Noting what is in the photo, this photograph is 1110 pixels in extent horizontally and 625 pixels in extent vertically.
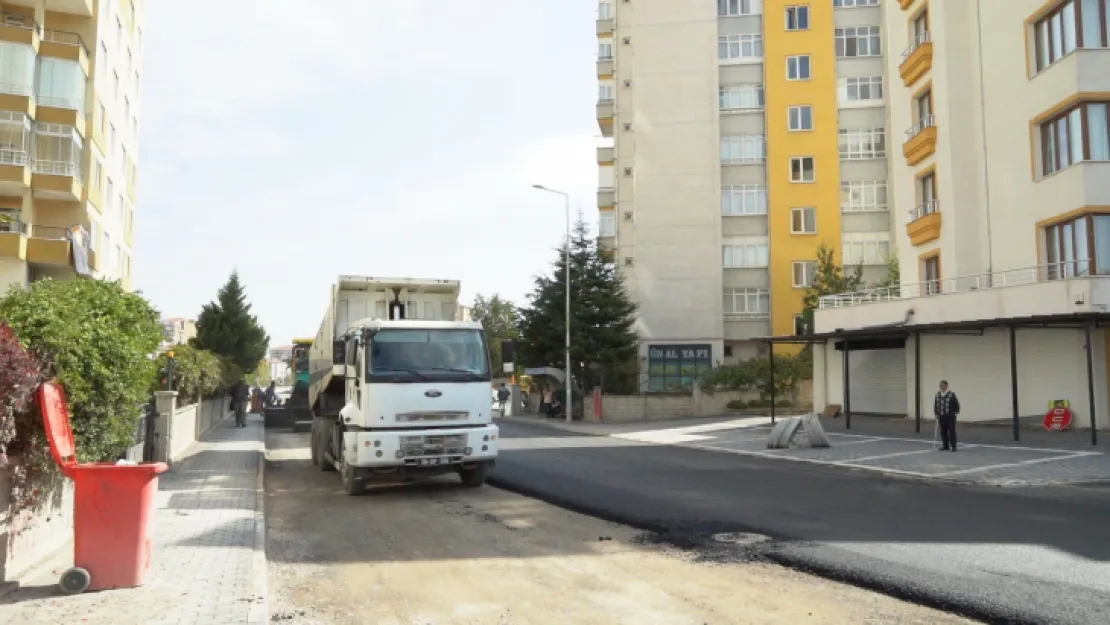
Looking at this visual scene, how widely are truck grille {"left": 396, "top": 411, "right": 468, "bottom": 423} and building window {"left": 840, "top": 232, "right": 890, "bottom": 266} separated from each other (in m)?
37.3

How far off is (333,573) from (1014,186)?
24.5 m

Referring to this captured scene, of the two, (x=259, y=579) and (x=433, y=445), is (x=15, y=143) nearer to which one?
(x=433, y=445)

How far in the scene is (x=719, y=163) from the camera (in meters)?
46.6

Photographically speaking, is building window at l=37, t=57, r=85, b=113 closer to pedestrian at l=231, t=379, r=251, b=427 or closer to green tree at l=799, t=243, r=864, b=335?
pedestrian at l=231, t=379, r=251, b=427

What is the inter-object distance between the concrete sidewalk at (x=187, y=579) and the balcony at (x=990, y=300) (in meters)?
19.6

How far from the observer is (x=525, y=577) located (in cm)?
758

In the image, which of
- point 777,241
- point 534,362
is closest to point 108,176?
point 534,362

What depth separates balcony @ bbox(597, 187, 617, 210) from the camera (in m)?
49.6

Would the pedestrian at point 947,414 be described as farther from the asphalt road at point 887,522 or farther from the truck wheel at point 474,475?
A: the truck wheel at point 474,475

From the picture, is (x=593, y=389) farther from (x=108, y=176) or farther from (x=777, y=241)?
(x=108, y=176)

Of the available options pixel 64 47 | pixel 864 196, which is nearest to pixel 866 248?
pixel 864 196

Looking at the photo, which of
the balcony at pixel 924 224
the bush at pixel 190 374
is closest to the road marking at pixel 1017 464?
the balcony at pixel 924 224

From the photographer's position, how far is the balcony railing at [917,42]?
1155 inches

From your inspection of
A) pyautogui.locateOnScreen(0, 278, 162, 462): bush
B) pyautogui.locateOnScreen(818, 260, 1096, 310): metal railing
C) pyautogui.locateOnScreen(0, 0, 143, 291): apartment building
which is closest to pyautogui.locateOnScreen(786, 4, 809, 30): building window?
pyautogui.locateOnScreen(818, 260, 1096, 310): metal railing
